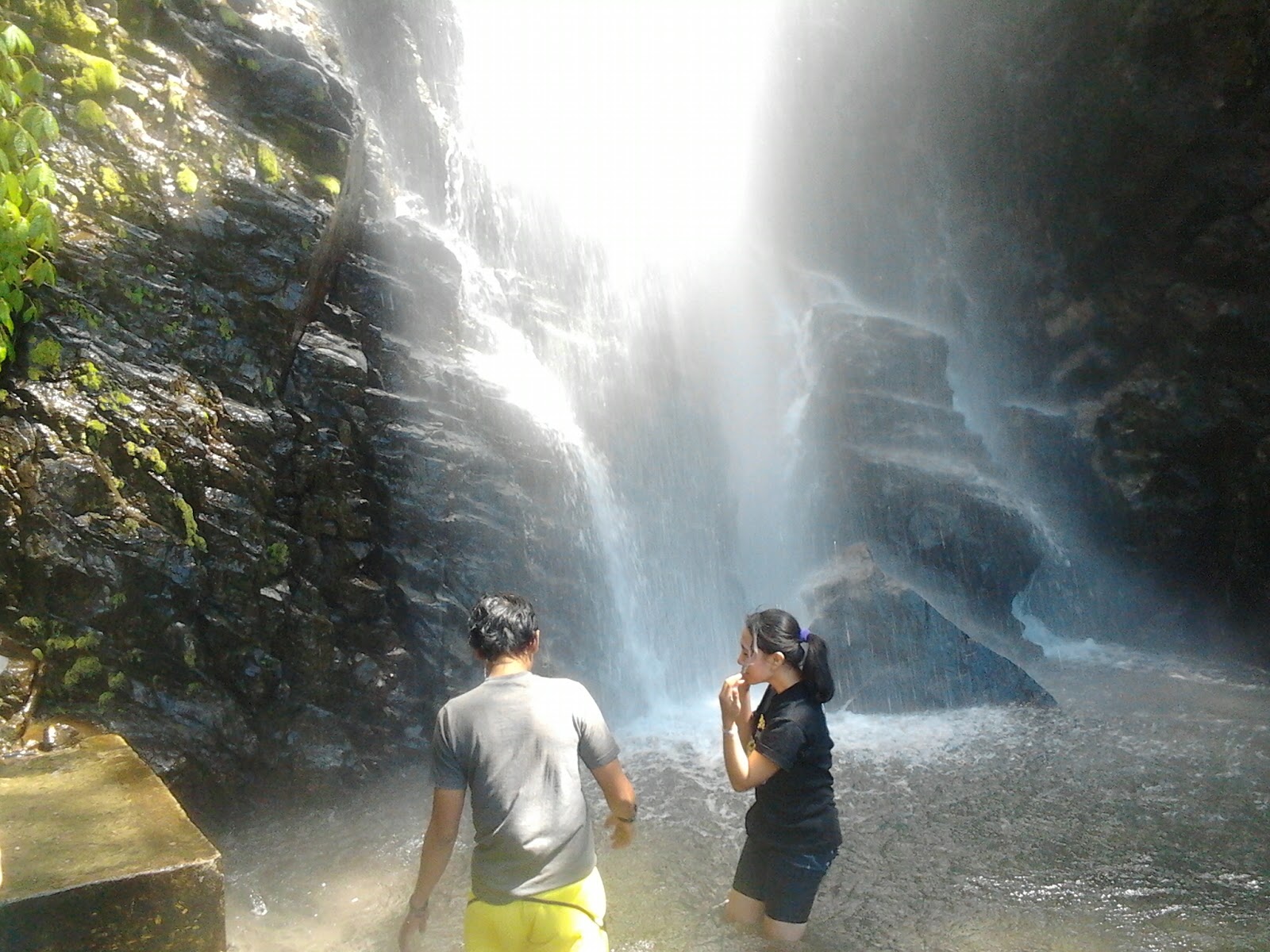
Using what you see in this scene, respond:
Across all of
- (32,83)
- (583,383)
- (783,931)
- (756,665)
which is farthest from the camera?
(583,383)

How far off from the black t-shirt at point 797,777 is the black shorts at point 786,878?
65 mm

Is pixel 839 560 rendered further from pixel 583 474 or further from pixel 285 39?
pixel 285 39

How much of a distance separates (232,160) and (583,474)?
17.7 ft

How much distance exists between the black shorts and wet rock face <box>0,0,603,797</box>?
14.7 ft

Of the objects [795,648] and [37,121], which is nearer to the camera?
[795,648]

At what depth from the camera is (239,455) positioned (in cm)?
691

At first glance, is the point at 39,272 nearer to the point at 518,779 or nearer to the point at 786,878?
the point at 518,779

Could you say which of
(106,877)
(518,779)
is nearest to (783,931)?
(518,779)

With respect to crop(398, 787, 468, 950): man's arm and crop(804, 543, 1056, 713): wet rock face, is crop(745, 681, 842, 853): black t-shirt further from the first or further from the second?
crop(804, 543, 1056, 713): wet rock face

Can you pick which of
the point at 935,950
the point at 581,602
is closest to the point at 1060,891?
the point at 935,950

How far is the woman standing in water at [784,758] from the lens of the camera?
372 cm

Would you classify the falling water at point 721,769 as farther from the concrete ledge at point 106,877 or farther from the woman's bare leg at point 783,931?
the concrete ledge at point 106,877

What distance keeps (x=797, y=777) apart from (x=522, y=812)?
1.70 meters

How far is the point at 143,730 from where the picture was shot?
231 inches
